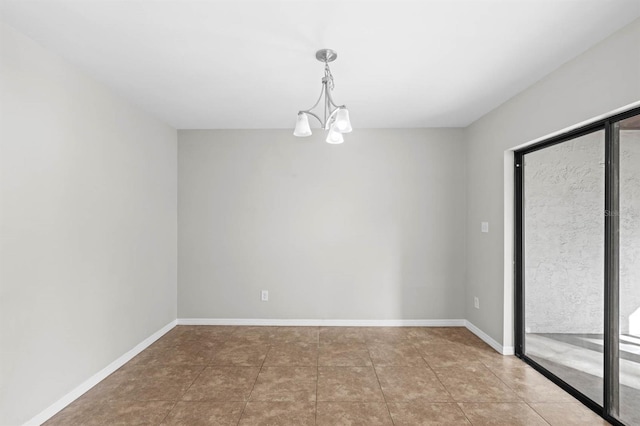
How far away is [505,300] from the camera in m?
3.40

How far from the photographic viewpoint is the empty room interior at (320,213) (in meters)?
2.11

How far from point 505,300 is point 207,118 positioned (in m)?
3.70

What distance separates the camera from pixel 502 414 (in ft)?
7.95

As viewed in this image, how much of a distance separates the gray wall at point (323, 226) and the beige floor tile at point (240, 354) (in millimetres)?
713

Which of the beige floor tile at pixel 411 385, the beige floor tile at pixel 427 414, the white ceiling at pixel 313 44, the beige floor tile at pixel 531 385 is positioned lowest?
the beige floor tile at pixel 411 385

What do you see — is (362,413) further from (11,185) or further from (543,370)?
(11,185)

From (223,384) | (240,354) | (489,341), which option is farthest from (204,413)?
(489,341)

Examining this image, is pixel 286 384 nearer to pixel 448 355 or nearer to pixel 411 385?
pixel 411 385

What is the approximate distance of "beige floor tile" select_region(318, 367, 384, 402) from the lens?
2645 mm

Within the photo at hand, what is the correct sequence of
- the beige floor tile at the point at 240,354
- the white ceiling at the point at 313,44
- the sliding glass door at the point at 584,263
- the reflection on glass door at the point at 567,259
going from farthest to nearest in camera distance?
1. the beige floor tile at the point at 240,354
2. the reflection on glass door at the point at 567,259
3. the sliding glass door at the point at 584,263
4. the white ceiling at the point at 313,44

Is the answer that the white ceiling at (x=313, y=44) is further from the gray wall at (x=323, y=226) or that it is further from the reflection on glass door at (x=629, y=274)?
the gray wall at (x=323, y=226)

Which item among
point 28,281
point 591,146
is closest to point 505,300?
point 591,146

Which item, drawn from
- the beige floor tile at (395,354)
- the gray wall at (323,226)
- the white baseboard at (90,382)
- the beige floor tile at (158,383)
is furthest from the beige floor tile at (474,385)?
the white baseboard at (90,382)

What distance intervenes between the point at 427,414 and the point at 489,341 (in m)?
1.65
